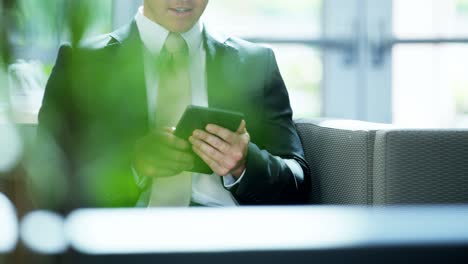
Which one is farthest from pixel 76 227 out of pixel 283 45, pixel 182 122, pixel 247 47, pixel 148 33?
pixel 283 45

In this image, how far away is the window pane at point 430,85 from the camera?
284 cm

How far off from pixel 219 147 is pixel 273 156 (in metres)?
0.15

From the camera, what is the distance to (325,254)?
0.60 feet

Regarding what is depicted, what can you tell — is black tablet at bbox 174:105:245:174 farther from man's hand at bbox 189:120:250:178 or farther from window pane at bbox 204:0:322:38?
window pane at bbox 204:0:322:38

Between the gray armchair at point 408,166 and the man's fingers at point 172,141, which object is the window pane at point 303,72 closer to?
the gray armchair at point 408,166

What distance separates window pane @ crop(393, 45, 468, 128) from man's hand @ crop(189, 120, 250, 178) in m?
1.76

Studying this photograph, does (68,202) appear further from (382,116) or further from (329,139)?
(382,116)

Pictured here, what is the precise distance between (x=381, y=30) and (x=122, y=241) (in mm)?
2692

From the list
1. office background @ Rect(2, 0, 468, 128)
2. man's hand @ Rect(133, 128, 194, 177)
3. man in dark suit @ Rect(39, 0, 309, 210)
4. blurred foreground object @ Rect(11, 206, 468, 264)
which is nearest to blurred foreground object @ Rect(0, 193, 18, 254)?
blurred foreground object @ Rect(11, 206, 468, 264)

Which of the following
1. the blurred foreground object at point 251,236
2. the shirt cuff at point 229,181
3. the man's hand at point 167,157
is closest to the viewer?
the blurred foreground object at point 251,236

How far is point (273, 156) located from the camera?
1.27 meters

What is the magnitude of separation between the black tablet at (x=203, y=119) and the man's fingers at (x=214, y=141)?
1 centimetres

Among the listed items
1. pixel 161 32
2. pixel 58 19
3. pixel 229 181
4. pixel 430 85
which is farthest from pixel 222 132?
pixel 430 85

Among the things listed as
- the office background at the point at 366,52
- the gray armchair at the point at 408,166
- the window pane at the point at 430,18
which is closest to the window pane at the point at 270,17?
the office background at the point at 366,52
